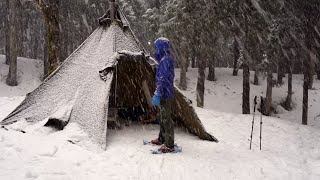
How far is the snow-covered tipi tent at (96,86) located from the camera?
6.45 m

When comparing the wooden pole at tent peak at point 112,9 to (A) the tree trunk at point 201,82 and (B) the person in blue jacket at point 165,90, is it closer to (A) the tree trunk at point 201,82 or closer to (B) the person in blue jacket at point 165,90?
(B) the person in blue jacket at point 165,90

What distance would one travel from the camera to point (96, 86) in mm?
6992

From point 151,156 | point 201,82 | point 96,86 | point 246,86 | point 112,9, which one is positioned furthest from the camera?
point 201,82

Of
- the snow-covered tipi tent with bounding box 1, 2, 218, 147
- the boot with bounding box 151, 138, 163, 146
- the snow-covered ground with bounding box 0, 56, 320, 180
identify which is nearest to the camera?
the snow-covered ground with bounding box 0, 56, 320, 180

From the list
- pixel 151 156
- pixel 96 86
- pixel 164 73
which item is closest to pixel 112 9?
pixel 96 86

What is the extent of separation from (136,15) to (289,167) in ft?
79.3

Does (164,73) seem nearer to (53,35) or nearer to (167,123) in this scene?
(167,123)

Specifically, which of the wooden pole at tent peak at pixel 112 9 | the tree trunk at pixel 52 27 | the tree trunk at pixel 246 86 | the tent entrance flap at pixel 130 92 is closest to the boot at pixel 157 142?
the tent entrance flap at pixel 130 92

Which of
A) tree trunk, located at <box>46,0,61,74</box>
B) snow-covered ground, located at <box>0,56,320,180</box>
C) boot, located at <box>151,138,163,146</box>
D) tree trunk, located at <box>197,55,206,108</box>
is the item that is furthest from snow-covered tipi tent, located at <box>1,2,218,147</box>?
tree trunk, located at <box>197,55,206,108</box>

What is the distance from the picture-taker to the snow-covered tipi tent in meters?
6.45

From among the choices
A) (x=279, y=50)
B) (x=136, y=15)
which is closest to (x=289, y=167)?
(x=279, y=50)

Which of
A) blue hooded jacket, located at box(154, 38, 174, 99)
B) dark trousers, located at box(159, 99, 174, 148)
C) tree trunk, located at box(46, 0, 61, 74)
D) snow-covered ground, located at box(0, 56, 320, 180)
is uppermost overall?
tree trunk, located at box(46, 0, 61, 74)

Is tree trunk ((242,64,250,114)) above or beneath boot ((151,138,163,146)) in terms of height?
above

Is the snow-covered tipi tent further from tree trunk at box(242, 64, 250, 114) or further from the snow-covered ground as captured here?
tree trunk at box(242, 64, 250, 114)
